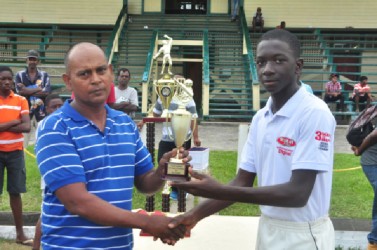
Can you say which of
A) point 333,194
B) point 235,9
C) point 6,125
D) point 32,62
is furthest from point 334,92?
point 6,125

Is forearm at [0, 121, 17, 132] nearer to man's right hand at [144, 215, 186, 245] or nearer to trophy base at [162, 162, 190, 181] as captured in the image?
trophy base at [162, 162, 190, 181]

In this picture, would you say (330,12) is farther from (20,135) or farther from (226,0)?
(20,135)

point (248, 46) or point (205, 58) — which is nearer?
→ point (205, 58)

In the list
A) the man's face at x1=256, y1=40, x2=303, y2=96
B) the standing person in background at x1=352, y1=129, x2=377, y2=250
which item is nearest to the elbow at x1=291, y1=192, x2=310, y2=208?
the man's face at x1=256, y1=40, x2=303, y2=96

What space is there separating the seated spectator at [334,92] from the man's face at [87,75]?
14.3 meters

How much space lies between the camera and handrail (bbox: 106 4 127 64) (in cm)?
1659

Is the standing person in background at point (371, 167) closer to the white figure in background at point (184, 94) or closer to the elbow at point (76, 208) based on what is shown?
the white figure in background at point (184, 94)

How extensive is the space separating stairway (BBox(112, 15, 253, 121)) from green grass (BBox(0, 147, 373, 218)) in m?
6.32

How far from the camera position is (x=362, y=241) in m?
4.97

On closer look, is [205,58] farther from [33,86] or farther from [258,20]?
[33,86]

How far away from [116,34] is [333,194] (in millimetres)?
12097

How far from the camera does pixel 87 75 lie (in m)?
2.16

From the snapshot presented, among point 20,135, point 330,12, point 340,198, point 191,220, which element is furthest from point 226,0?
point 191,220

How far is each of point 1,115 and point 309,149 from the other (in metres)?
3.80
